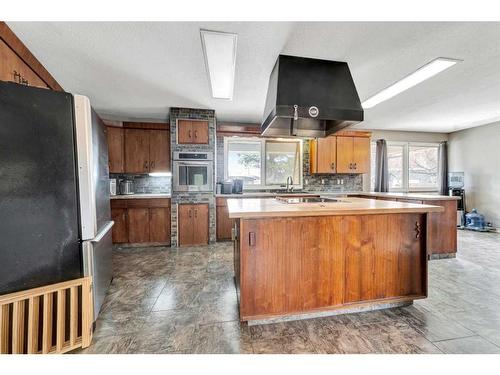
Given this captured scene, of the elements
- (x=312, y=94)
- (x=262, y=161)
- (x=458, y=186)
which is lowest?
(x=458, y=186)

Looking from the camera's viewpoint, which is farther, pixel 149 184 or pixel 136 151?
pixel 149 184

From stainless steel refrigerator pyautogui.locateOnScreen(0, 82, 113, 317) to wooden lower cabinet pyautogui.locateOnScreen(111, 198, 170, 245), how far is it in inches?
99.1

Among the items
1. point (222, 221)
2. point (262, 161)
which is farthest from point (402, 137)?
point (222, 221)

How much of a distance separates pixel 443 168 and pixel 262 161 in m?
5.07

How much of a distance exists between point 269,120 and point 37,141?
5.92 ft

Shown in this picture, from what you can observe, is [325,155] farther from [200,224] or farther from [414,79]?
[200,224]

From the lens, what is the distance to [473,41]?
209cm

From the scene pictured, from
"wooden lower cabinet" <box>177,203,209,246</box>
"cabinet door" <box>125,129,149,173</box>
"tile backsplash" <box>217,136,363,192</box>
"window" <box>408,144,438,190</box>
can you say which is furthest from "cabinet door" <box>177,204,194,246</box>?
"window" <box>408,144,438,190</box>

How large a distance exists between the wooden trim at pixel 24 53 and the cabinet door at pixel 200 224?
8.74 feet

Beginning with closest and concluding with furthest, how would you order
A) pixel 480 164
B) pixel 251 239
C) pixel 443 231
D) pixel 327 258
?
1. pixel 251 239
2. pixel 327 258
3. pixel 443 231
4. pixel 480 164

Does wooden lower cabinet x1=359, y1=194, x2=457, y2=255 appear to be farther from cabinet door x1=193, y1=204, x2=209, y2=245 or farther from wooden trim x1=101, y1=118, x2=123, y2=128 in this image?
wooden trim x1=101, y1=118, x2=123, y2=128

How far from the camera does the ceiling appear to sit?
1908 mm

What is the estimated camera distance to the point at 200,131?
13.7ft
